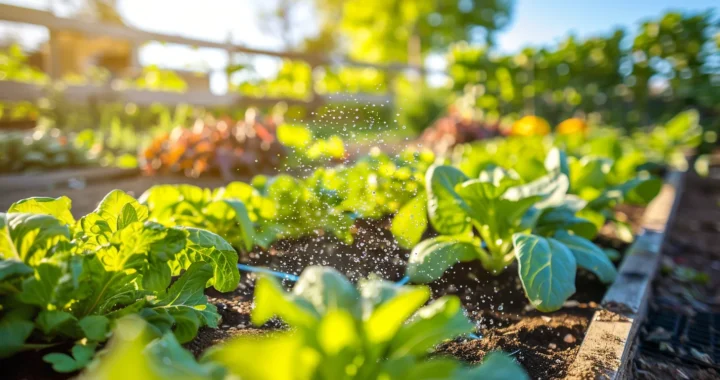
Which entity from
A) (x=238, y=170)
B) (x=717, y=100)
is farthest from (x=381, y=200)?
(x=717, y=100)

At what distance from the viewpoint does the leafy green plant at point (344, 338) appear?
2.25ft

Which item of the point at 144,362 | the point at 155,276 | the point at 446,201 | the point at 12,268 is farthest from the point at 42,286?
the point at 446,201

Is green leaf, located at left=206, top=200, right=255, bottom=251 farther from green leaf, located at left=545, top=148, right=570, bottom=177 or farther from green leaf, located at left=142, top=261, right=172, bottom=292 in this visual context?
green leaf, located at left=545, top=148, right=570, bottom=177

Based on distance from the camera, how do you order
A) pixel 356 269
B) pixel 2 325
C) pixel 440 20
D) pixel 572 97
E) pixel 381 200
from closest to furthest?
pixel 2 325 → pixel 356 269 → pixel 381 200 → pixel 572 97 → pixel 440 20

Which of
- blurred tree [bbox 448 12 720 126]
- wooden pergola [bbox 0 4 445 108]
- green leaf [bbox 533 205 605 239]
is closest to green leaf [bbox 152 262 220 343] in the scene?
green leaf [bbox 533 205 605 239]

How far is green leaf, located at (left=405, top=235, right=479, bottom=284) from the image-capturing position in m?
1.53

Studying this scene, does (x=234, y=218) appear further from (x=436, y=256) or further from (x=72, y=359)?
(x=72, y=359)

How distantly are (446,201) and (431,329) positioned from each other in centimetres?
93

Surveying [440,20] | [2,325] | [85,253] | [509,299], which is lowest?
[509,299]

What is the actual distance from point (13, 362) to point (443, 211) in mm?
1236

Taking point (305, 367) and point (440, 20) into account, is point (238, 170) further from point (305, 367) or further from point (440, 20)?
point (440, 20)

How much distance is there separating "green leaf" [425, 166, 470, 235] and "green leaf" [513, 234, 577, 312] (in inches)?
10.8

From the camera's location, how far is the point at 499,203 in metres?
1.74

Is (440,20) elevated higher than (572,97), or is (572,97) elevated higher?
(440,20)
